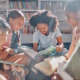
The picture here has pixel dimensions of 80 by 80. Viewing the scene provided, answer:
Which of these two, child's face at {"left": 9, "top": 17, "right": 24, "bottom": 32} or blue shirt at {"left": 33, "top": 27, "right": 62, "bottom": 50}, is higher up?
child's face at {"left": 9, "top": 17, "right": 24, "bottom": 32}

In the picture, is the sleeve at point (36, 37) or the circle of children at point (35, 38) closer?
the circle of children at point (35, 38)

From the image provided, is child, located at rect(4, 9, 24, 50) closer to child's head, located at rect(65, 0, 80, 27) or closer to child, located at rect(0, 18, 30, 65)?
child, located at rect(0, 18, 30, 65)

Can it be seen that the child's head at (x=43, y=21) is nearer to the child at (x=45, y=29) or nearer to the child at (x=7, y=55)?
the child at (x=45, y=29)

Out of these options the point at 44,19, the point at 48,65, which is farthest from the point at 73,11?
the point at 44,19

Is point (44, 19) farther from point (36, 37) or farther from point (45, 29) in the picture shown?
point (36, 37)

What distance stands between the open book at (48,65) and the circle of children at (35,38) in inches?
1.1

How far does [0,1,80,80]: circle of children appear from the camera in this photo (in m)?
0.96

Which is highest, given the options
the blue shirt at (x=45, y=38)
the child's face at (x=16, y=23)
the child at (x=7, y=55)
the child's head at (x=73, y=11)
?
the child's head at (x=73, y=11)

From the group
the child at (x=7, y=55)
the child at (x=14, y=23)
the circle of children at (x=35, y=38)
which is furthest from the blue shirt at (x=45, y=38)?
the child at (x=7, y=55)

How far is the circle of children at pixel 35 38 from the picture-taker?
957mm

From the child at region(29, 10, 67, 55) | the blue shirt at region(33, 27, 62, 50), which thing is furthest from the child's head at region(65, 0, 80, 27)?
the blue shirt at region(33, 27, 62, 50)

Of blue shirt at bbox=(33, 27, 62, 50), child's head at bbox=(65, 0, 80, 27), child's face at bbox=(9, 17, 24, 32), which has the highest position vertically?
child's head at bbox=(65, 0, 80, 27)

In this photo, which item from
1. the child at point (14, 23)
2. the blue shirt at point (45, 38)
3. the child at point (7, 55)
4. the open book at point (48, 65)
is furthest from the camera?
the blue shirt at point (45, 38)

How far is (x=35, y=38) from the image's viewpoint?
1.52 meters
